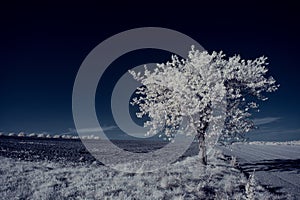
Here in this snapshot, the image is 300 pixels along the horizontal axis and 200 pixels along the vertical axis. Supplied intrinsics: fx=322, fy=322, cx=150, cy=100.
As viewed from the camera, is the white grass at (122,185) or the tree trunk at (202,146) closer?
the white grass at (122,185)

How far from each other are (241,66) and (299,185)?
9.58 metres

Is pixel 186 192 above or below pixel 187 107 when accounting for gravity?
below

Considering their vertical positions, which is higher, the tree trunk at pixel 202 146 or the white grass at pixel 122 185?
the tree trunk at pixel 202 146

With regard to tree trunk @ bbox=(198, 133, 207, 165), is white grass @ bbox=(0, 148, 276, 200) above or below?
below

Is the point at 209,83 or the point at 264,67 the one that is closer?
the point at 209,83

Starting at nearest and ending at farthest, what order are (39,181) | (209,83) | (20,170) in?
(39,181), (20,170), (209,83)

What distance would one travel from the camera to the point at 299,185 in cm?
1777

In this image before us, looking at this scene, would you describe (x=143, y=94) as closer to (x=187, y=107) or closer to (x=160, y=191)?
(x=187, y=107)

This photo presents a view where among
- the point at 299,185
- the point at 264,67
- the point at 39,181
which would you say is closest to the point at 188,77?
the point at 264,67

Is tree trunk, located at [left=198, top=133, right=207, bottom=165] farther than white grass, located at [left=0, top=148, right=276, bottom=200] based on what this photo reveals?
Yes

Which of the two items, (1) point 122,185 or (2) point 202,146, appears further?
(2) point 202,146

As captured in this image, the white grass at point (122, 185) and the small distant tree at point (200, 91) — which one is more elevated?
the small distant tree at point (200, 91)

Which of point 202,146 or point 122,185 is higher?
point 202,146

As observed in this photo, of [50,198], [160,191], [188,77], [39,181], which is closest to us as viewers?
[50,198]
